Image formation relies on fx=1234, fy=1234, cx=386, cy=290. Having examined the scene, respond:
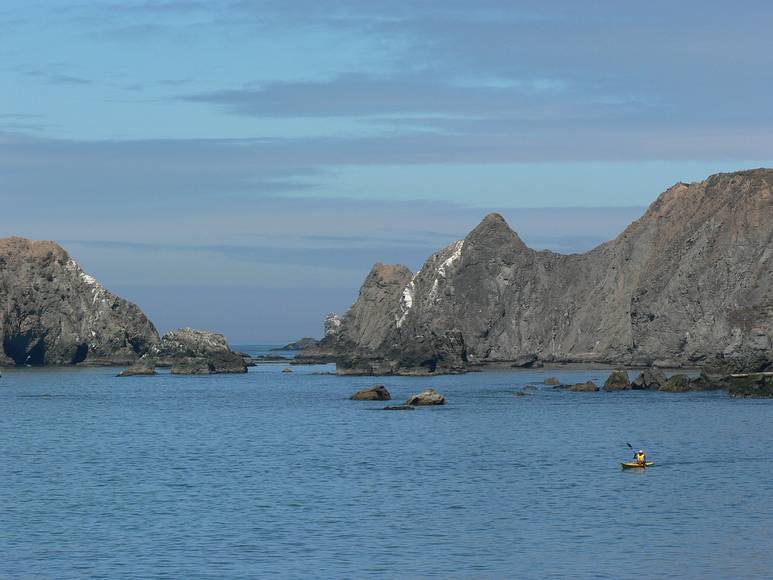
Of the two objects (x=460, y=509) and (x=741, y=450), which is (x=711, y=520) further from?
(x=741, y=450)

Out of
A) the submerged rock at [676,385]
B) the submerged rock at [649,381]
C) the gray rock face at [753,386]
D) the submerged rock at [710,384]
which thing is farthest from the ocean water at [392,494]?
the submerged rock at [649,381]

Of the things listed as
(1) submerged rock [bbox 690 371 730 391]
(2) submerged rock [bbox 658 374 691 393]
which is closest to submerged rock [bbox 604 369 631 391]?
(2) submerged rock [bbox 658 374 691 393]

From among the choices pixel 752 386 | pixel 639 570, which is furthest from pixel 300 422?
pixel 639 570

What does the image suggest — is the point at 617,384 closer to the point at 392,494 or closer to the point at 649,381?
the point at 649,381

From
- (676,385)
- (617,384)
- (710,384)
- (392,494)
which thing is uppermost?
(710,384)

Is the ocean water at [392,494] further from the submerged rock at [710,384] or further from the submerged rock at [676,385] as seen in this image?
the submerged rock at [710,384]

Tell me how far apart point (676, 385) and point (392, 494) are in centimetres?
9444

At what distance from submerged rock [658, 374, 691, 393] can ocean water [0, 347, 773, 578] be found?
2792cm

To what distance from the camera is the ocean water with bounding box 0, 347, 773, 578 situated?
41.3 metres

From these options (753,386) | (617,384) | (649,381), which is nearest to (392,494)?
(753,386)

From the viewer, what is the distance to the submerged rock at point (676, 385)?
477 feet

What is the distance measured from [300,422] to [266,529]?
59.5 meters

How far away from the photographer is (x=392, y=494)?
191ft

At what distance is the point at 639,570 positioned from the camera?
1535 inches
